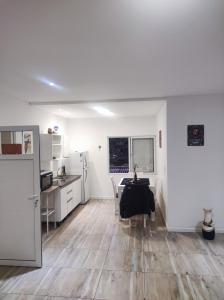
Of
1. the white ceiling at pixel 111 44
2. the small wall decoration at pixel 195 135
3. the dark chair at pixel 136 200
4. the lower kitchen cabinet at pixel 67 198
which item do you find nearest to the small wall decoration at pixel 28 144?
the white ceiling at pixel 111 44

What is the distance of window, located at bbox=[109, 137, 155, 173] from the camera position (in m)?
6.87

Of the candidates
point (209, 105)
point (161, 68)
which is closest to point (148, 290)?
point (161, 68)

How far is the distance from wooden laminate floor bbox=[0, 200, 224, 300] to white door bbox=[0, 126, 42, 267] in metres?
0.22

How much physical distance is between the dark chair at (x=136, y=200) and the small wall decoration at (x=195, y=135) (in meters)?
1.24

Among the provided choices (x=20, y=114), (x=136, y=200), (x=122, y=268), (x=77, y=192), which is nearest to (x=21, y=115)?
(x=20, y=114)

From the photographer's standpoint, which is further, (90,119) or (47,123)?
(90,119)

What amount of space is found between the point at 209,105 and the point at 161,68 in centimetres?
191

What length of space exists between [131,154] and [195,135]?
9.59 feet

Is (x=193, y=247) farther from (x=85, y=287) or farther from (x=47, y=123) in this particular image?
(x=47, y=123)

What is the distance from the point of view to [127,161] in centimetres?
698

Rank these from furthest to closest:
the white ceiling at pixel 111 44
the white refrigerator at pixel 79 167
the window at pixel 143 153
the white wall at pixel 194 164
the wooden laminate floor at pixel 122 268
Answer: the window at pixel 143 153 → the white refrigerator at pixel 79 167 → the white wall at pixel 194 164 → the wooden laminate floor at pixel 122 268 → the white ceiling at pixel 111 44

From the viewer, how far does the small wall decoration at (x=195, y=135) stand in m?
4.18

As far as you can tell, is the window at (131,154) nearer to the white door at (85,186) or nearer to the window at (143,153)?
the window at (143,153)

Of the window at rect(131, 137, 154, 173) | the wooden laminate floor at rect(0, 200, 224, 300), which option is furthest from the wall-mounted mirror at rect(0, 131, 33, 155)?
the window at rect(131, 137, 154, 173)
